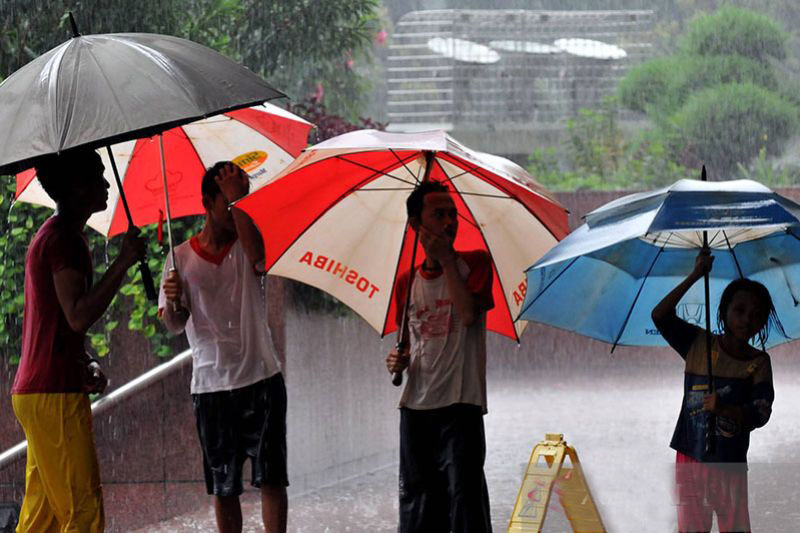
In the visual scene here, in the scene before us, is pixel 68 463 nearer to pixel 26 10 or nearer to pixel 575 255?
pixel 575 255

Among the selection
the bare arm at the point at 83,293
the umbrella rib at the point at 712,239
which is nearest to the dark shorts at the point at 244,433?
the bare arm at the point at 83,293

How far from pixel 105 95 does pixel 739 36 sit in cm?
1378

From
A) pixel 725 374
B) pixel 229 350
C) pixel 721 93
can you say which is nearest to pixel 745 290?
pixel 725 374

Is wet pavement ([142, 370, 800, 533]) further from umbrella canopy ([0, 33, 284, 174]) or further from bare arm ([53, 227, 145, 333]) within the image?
umbrella canopy ([0, 33, 284, 174])

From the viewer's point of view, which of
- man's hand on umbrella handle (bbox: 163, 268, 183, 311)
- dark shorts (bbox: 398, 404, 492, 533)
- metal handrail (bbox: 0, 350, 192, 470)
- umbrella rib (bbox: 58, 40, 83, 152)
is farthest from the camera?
metal handrail (bbox: 0, 350, 192, 470)

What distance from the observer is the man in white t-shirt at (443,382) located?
5.43 metres

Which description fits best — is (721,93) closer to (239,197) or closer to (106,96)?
(239,197)

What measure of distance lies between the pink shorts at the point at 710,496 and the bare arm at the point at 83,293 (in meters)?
1.93

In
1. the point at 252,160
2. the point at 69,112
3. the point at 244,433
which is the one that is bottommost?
the point at 244,433

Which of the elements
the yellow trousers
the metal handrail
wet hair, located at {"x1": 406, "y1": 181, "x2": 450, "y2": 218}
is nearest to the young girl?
wet hair, located at {"x1": 406, "y1": 181, "x2": 450, "y2": 218}

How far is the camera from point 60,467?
185 inches

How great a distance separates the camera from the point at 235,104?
496cm

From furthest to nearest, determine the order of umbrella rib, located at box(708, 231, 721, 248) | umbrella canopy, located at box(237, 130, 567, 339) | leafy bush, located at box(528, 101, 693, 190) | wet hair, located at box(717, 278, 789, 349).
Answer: leafy bush, located at box(528, 101, 693, 190) → umbrella canopy, located at box(237, 130, 567, 339) → umbrella rib, located at box(708, 231, 721, 248) → wet hair, located at box(717, 278, 789, 349)

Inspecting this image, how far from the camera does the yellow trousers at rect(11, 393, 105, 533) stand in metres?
4.71
